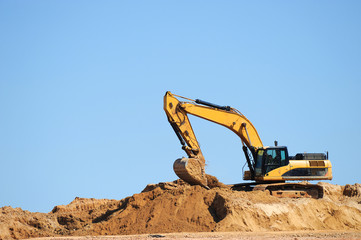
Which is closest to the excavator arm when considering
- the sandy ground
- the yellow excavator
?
the yellow excavator

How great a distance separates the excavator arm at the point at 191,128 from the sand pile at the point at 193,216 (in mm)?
808

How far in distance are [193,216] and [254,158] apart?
4.63 metres

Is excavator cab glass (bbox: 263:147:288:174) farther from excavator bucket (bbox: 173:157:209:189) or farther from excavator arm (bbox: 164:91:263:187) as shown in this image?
excavator bucket (bbox: 173:157:209:189)

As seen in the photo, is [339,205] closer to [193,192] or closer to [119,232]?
[193,192]

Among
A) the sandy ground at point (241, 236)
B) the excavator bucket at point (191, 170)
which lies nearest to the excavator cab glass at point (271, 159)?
the excavator bucket at point (191, 170)

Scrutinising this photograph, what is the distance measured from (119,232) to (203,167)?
14.1 ft

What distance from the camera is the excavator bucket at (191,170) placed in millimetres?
20812

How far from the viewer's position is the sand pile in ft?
61.9

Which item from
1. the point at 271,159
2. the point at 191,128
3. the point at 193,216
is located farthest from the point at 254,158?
the point at 193,216

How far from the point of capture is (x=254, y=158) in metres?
22.6

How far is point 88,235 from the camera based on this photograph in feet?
61.8

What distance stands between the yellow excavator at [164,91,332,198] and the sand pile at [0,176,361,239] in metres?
0.86

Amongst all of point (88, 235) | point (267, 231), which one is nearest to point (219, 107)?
point (267, 231)

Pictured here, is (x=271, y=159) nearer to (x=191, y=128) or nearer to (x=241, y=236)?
(x=191, y=128)
